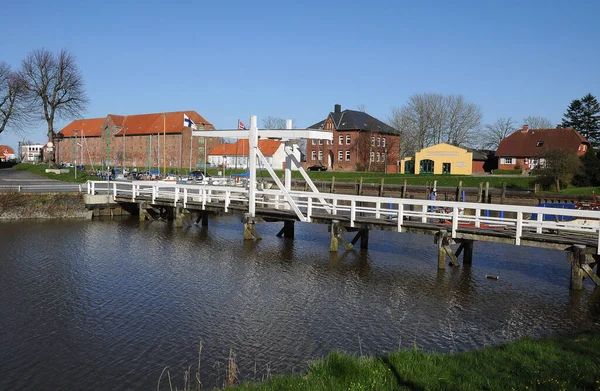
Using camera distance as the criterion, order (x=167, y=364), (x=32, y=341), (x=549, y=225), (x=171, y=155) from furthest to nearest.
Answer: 1. (x=171, y=155)
2. (x=549, y=225)
3. (x=32, y=341)
4. (x=167, y=364)

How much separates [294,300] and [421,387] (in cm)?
736

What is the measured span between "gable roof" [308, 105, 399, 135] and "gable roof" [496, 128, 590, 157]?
17294 mm

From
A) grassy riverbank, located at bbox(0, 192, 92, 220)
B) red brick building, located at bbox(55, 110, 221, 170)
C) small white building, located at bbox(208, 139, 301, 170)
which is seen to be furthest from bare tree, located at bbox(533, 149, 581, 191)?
red brick building, located at bbox(55, 110, 221, 170)

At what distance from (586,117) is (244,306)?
77.4 m

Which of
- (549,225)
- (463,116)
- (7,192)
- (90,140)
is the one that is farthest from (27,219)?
(90,140)

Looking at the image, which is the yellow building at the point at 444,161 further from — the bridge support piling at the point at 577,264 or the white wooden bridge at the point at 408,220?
the bridge support piling at the point at 577,264

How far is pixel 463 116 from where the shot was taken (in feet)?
268

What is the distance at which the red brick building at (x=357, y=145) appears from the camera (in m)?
75.5

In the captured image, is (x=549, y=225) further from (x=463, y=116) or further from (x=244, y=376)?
(x=463, y=116)

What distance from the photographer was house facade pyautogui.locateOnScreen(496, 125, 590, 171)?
63219mm

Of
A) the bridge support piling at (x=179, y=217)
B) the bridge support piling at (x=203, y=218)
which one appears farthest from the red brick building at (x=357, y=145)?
the bridge support piling at (x=179, y=217)

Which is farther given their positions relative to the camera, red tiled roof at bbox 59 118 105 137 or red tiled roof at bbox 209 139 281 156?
red tiled roof at bbox 59 118 105 137

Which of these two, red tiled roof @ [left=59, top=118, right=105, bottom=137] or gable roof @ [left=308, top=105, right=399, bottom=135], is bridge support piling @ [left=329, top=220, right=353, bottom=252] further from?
red tiled roof @ [left=59, top=118, right=105, bottom=137]

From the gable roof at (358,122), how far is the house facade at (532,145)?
17.3 meters
